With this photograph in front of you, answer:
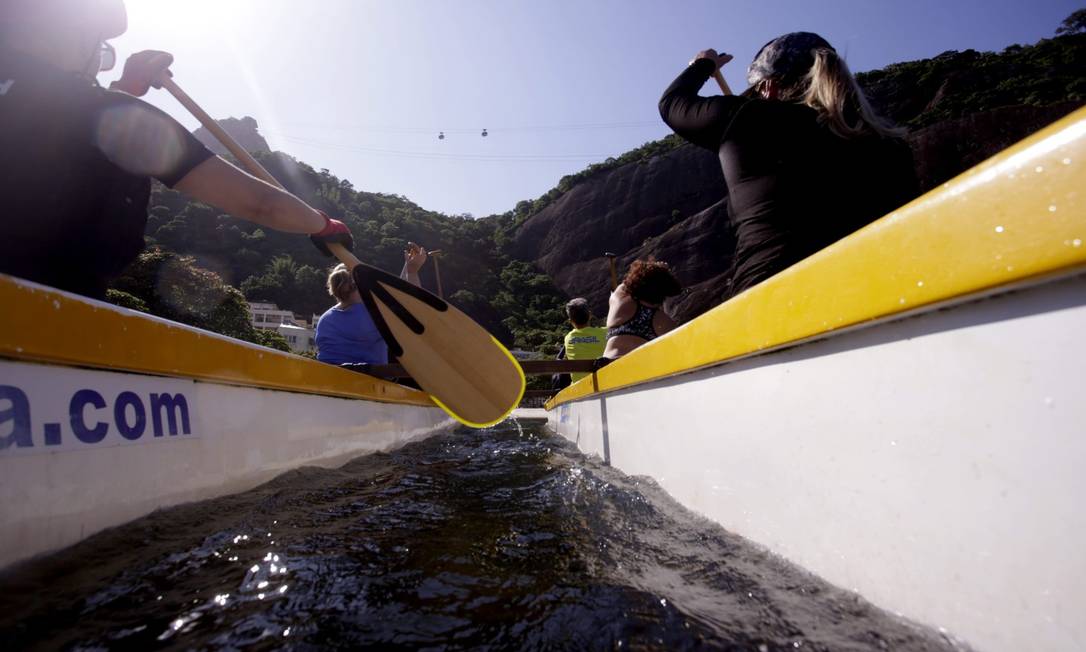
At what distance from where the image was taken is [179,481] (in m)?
1.57

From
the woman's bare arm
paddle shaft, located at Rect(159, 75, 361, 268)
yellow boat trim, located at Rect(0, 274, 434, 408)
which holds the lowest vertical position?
yellow boat trim, located at Rect(0, 274, 434, 408)

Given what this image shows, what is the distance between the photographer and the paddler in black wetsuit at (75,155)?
1363mm

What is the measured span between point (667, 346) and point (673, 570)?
93 centimetres

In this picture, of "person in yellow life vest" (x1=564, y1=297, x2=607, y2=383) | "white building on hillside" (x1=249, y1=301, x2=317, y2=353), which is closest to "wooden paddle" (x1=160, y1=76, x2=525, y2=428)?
"person in yellow life vest" (x1=564, y1=297, x2=607, y2=383)

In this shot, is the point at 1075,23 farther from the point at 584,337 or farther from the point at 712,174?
the point at 584,337

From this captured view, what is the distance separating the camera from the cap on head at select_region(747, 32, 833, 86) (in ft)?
6.13

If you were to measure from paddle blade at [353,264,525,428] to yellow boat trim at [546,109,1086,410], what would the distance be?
234 cm

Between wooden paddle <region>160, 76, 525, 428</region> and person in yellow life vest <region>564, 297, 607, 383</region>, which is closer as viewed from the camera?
wooden paddle <region>160, 76, 525, 428</region>

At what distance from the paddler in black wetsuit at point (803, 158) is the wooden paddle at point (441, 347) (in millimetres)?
1890

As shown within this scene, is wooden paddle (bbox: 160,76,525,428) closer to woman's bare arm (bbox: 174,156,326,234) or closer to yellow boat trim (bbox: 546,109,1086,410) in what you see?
woman's bare arm (bbox: 174,156,326,234)

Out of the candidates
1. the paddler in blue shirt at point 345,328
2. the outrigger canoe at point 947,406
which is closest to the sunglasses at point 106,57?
the outrigger canoe at point 947,406

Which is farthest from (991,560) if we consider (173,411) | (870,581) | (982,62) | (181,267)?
(982,62)

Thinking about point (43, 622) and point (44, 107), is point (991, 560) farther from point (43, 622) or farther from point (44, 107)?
point (44, 107)

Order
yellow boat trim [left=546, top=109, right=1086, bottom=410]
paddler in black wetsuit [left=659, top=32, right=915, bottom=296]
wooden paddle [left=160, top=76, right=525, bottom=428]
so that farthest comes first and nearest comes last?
wooden paddle [left=160, top=76, right=525, bottom=428], paddler in black wetsuit [left=659, top=32, right=915, bottom=296], yellow boat trim [left=546, top=109, right=1086, bottom=410]
